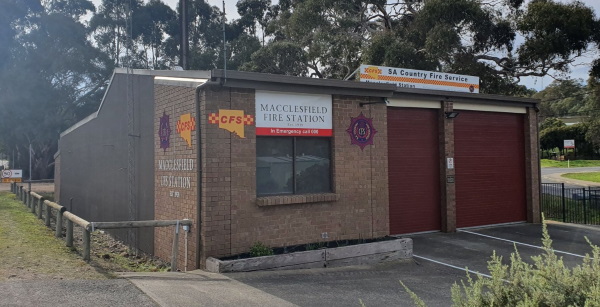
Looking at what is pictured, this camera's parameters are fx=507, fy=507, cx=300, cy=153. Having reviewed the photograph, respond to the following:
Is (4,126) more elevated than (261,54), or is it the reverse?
(261,54)

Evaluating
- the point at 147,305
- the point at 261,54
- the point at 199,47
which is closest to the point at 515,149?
the point at 147,305

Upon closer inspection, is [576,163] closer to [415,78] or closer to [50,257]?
[415,78]

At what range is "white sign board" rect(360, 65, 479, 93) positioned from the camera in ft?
45.0

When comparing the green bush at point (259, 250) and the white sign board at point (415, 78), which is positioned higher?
the white sign board at point (415, 78)

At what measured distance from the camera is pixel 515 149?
1499 cm

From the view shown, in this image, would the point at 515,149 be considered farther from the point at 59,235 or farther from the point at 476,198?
the point at 59,235

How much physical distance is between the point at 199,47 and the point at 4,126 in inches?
674

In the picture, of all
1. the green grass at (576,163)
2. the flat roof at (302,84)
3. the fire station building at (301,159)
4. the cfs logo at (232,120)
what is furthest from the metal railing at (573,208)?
the green grass at (576,163)

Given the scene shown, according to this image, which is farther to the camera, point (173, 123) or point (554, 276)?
point (173, 123)

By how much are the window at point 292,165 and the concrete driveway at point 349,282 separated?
1794 millimetres

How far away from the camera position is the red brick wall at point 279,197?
8.70 m

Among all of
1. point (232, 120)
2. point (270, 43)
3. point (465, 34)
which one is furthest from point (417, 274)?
point (270, 43)

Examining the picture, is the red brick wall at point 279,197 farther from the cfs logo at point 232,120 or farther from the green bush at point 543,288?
the green bush at point 543,288

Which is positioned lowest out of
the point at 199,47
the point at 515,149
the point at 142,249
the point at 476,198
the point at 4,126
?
the point at 142,249
